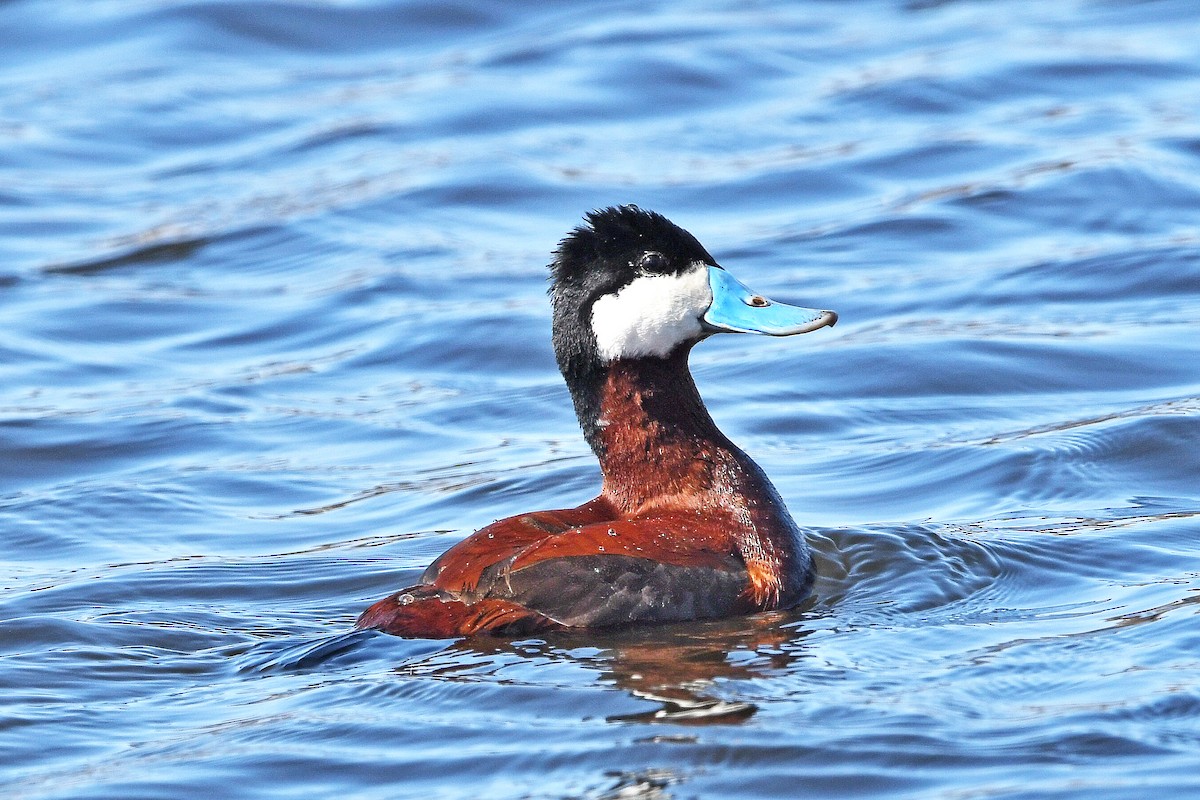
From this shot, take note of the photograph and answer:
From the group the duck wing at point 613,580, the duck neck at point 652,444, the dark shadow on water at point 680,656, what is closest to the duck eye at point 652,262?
the duck neck at point 652,444

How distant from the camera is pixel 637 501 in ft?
21.6

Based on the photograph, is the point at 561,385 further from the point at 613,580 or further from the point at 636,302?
the point at 613,580

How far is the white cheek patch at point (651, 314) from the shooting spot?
6410 mm

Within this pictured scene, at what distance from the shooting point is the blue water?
541 centimetres

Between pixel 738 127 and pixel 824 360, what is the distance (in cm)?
514

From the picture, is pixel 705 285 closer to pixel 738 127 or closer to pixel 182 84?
pixel 738 127

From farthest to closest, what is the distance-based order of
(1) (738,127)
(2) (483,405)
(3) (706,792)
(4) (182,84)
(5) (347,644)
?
1. (4) (182,84)
2. (1) (738,127)
3. (2) (483,405)
4. (5) (347,644)
5. (3) (706,792)

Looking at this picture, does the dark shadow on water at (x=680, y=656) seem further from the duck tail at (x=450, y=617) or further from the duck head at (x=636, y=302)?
the duck head at (x=636, y=302)

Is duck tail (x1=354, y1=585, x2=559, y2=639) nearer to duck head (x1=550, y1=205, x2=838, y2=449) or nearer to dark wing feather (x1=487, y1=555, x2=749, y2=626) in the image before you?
dark wing feather (x1=487, y1=555, x2=749, y2=626)

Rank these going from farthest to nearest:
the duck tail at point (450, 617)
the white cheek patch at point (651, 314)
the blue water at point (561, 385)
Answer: the white cheek patch at point (651, 314) → the duck tail at point (450, 617) → the blue water at point (561, 385)

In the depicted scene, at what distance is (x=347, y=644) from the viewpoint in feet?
19.9

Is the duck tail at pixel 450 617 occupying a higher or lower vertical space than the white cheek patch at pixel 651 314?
lower

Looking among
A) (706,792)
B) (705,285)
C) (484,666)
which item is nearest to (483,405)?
(705,285)

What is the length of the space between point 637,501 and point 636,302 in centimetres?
68
